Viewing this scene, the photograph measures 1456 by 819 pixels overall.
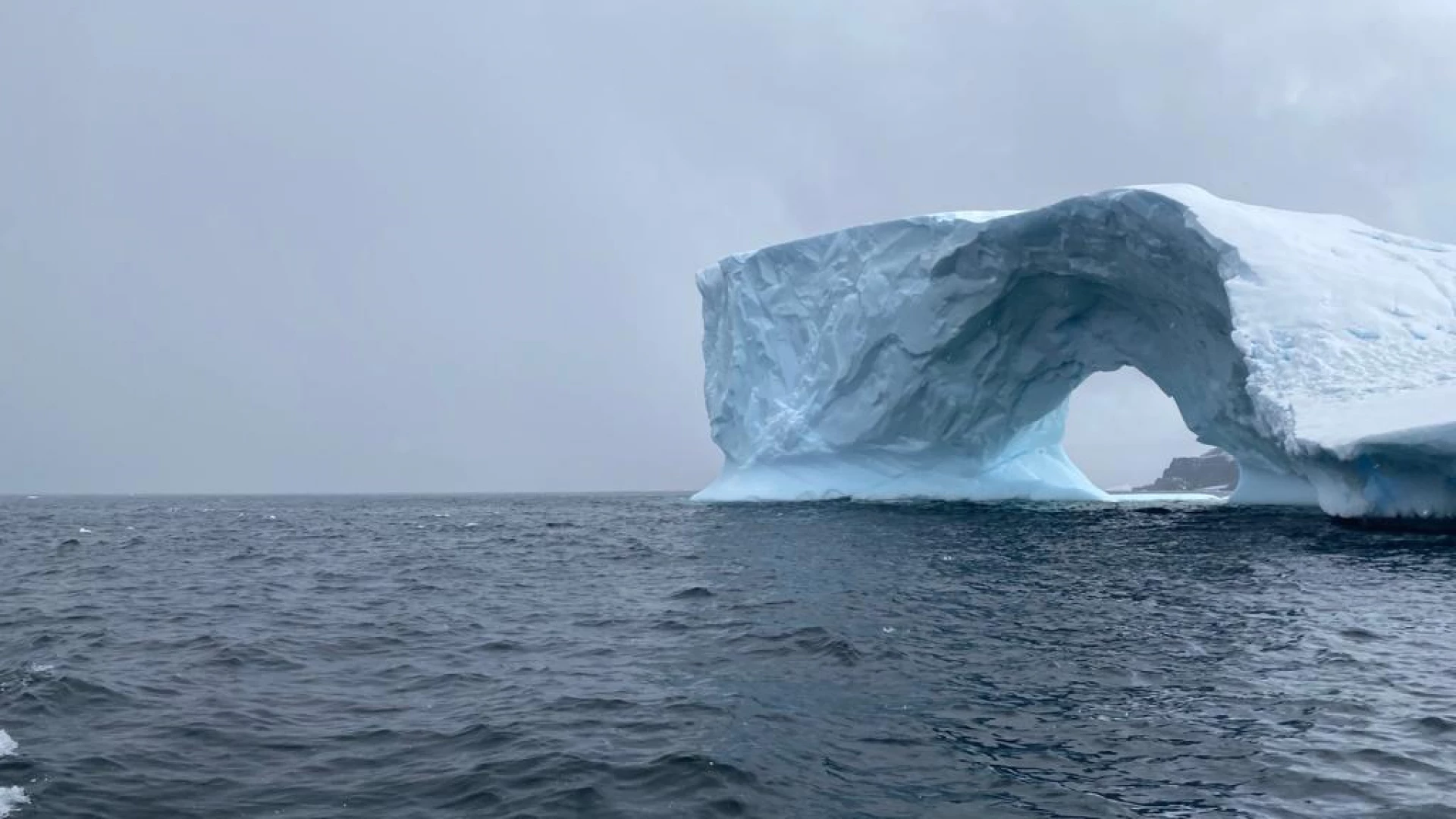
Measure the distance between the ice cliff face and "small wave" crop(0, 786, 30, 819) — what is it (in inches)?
536

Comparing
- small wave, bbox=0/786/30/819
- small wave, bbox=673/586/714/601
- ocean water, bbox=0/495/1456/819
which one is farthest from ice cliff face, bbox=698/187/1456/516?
small wave, bbox=0/786/30/819

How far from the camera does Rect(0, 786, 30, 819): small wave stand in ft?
16.1

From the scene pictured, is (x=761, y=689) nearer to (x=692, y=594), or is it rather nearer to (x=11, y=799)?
(x=11, y=799)

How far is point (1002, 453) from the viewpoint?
1198 inches

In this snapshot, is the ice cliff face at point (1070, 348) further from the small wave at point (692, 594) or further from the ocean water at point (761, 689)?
the small wave at point (692, 594)

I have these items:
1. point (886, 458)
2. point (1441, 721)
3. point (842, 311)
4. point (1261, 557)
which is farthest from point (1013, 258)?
point (1441, 721)

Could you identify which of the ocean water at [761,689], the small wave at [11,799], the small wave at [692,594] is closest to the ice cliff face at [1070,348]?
the ocean water at [761,689]

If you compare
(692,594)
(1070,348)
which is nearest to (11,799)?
(692,594)

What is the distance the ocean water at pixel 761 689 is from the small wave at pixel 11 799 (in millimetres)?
25

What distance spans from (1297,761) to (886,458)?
80.0 feet

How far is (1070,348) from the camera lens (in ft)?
82.7

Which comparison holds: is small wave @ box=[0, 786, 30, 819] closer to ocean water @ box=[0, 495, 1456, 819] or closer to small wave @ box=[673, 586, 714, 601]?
ocean water @ box=[0, 495, 1456, 819]

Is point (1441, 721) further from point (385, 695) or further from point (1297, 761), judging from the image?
point (385, 695)

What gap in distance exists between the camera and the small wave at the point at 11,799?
4.91 m
